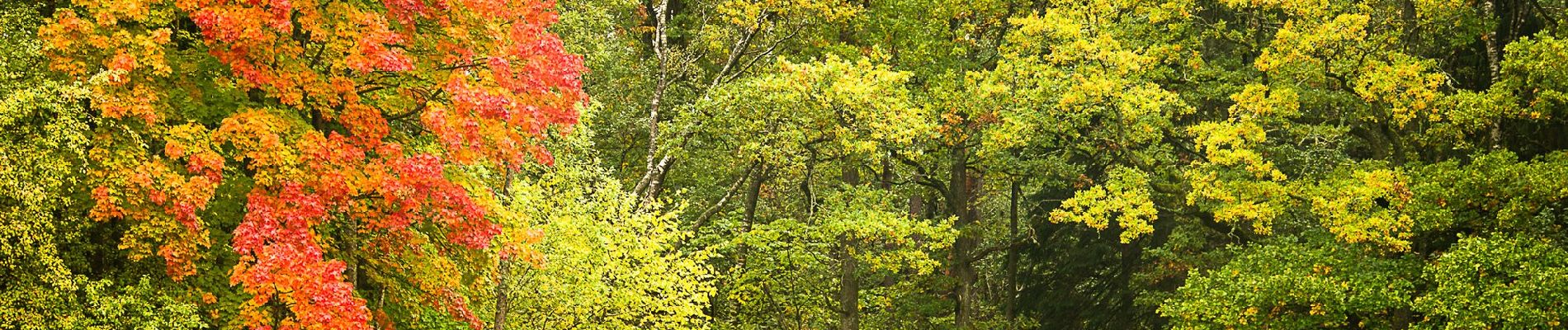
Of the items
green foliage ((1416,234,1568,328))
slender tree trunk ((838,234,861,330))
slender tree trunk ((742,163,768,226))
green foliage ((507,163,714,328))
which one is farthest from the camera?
slender tree trunk ((838,234,861,330))

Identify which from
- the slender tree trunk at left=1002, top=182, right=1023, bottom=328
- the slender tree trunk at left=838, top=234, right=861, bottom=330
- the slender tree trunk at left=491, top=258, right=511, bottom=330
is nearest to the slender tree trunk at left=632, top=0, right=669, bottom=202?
the slender tree trunk at left=838, top=234, right=861, bottom=330

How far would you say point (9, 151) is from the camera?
1174 centimetres

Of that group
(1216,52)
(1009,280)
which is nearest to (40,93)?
(1216,52)

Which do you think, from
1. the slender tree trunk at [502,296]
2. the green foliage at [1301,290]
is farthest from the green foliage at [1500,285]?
the slender tree trunk at [502,296]

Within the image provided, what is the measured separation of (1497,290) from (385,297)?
12392 millimetres

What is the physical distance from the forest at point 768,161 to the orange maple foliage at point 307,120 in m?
0.04

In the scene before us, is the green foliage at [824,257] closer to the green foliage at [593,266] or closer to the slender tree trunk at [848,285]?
the slender tree trunk at [848,285]

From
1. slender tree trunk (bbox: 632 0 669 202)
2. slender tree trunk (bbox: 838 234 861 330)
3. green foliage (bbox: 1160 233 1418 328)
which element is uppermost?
slender tree trunk (bbox: 632 0 669 202)

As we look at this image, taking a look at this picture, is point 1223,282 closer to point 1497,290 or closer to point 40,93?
point 1497,290

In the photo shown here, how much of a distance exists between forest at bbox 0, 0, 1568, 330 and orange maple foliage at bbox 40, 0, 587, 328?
4 cm

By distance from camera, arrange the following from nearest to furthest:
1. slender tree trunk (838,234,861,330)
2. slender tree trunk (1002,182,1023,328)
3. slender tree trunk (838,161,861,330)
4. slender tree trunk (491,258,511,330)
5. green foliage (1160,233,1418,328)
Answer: slender tree trunk (491,258,511,330) → green foliage (1160,233,1418,328) → slender tree trunk (838,161,861,330) → slender tree trunk (838,234,861,330) → slender tree trunk (1002,182,1023,328)

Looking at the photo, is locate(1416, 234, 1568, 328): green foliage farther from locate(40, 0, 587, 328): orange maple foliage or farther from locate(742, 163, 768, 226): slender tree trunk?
locate(742, 163, 768, 226): slender tree trunk

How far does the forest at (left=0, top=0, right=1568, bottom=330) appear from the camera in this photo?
42.0 feet

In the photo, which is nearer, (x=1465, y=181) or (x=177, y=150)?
(x=177, y=150)
